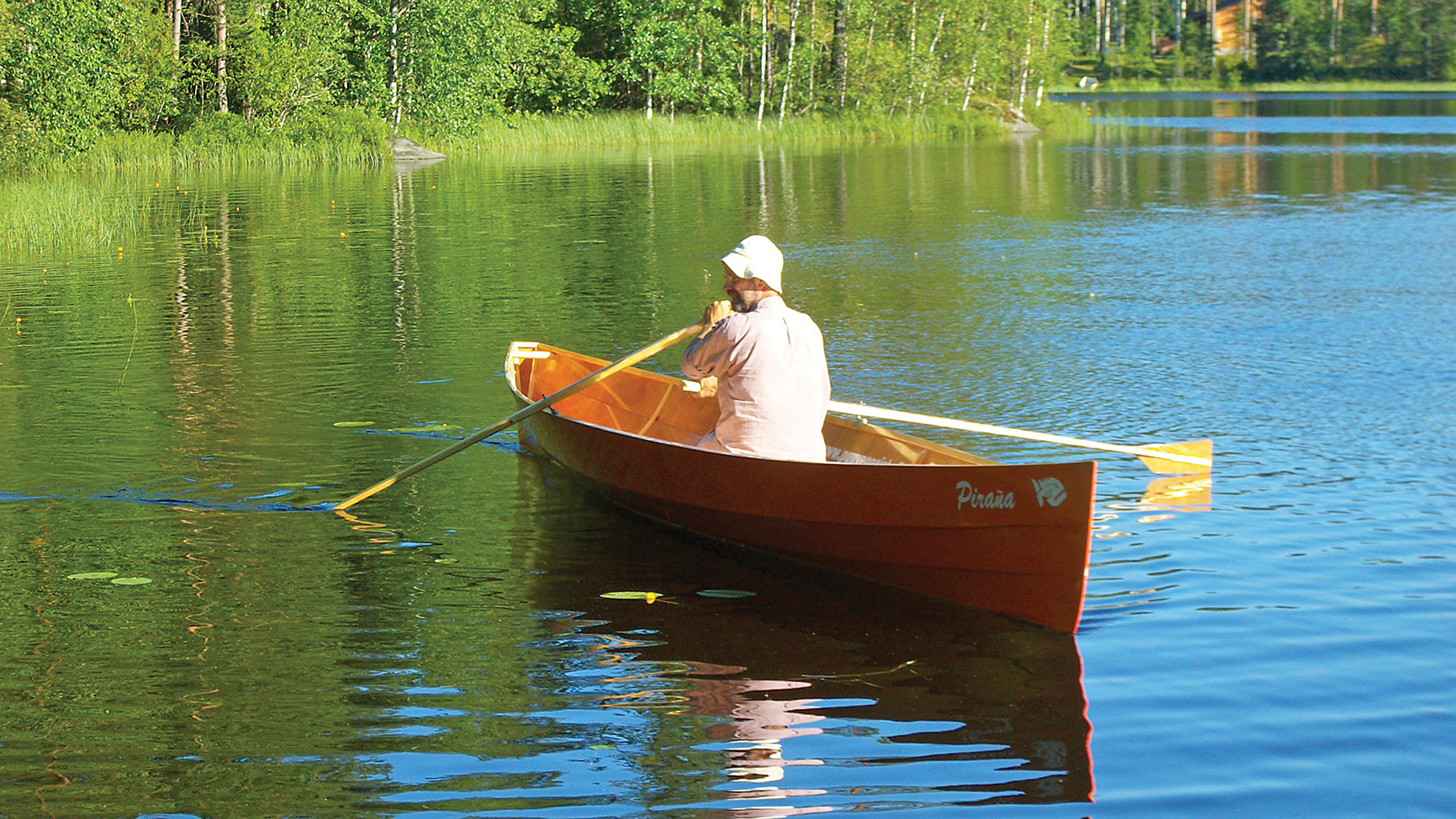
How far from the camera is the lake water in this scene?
15.2 feet

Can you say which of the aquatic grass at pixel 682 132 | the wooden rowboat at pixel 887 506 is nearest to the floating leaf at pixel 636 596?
the wooden rowboat at pixel 887 506

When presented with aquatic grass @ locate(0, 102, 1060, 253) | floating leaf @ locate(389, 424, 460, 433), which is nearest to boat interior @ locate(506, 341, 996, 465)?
floating leaf @ locate(389, 424, 460, 433)

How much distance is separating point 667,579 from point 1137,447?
9.14ft

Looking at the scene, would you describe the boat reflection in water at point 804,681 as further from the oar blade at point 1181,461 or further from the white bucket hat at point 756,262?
the oar blade at point 1181,461

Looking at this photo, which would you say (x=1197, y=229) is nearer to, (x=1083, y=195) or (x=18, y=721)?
(x=1083, y=195)

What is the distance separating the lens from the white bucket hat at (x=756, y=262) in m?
6.54

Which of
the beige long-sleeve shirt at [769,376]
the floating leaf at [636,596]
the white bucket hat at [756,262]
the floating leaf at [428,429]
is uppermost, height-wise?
the white bucket hat at [756,262]

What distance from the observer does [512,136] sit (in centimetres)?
Result: 3962

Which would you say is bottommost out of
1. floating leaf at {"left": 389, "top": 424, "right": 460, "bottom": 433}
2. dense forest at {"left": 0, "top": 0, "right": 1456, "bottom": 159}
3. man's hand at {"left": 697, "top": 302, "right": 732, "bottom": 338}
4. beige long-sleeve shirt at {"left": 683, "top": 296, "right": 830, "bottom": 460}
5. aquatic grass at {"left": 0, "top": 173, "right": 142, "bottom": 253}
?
floating leaf at {"left": 389, "top": 424, "right": 460, "bottom": 433}

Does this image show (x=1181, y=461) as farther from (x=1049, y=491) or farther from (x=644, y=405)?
(x=644, y=405)

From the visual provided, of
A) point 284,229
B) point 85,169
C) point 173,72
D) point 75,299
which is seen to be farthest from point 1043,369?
point 173,72

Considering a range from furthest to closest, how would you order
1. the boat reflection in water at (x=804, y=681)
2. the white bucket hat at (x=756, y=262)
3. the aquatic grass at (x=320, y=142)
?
the aquatic grass at (x=320, y=142)
the white bucket hat at (x=756, y=262)
the boat reflection in water at (x=804, y=681)

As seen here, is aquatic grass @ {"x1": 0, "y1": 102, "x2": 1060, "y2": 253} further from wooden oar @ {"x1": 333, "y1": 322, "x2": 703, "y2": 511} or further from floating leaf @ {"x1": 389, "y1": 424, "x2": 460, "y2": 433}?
wooden oar @ {"x1": 333, "y1": 322, "x2": 703, "y2": 511}

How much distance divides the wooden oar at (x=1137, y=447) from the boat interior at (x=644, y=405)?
0.50ft
